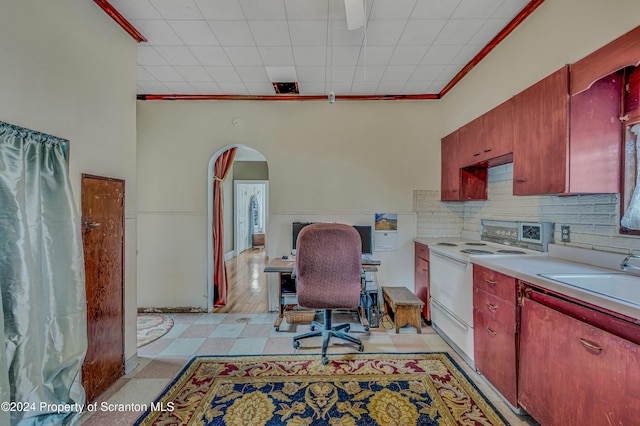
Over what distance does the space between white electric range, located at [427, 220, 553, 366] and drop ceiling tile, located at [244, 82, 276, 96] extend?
2560 millimetres

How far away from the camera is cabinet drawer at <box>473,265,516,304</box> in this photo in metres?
1.70

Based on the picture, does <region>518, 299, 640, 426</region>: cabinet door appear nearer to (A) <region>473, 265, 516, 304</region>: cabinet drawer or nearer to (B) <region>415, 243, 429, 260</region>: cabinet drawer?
(A) <region>473, 265, 516, 304</region>: cabinet drawer

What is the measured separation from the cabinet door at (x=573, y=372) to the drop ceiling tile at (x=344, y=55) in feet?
7.71

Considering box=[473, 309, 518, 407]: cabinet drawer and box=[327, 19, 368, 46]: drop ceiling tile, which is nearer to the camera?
box=[473, 309, 518, 407]: cabinet drawer

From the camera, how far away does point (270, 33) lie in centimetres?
228

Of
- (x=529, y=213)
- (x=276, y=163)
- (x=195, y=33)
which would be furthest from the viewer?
(x=276, y=163)

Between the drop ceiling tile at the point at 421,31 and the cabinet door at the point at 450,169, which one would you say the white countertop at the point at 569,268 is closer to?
the cabinet door at the point at 450,169

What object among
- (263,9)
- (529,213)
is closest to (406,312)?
(529,213)

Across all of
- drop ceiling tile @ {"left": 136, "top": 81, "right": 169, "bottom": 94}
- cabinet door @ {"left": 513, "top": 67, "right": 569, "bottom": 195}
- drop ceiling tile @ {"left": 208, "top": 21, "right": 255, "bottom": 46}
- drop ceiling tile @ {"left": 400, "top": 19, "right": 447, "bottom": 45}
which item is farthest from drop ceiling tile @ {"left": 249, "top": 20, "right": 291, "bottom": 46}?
cabinet door @ {"left": 513, "top": 67, "right": 569, "bottom": 195}

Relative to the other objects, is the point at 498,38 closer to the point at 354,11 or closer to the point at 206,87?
the point at 354,11

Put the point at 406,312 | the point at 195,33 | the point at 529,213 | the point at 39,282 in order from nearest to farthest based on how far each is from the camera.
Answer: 1. the point at 39,282
2. the point at 195,33
3. the point at 529,213
4. the point at 406,312

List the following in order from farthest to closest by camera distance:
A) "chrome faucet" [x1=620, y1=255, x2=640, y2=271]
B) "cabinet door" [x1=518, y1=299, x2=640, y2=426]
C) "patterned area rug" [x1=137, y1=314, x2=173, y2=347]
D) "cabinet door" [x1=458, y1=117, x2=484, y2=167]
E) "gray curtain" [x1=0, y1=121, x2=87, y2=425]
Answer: "patterned area rug" [x1=137, y1=314, x2=173, y2=347], "cabinet door" [x1=458, y1=117, x2=484, y2=167], "chrome faucet" [x1=620, y1=255, x2=640, y2=271], "gray curtain" [x1=0, y1=121, x2=87, y2=425], "cabinet door" [x1=518, y1=299, x2=640, y2=426]

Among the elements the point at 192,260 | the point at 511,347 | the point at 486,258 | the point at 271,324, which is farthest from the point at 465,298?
the point at 192,260

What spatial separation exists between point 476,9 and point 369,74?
3.69 feet
